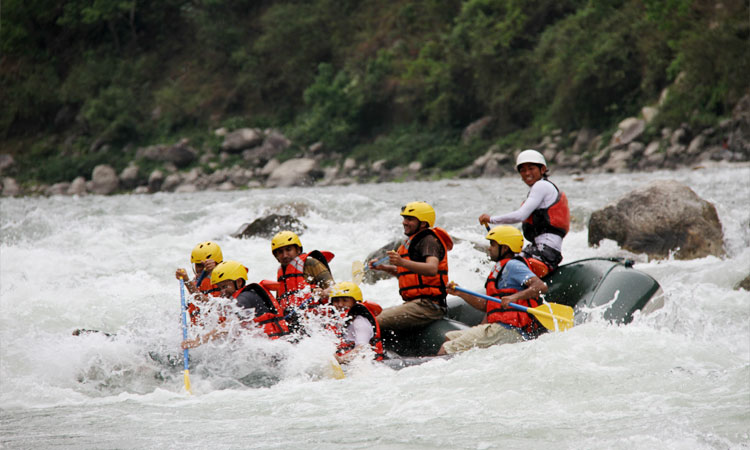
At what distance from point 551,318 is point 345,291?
142 centimetres

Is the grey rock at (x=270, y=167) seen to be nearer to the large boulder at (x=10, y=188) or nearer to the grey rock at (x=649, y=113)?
the large boulder at (x=10, y=188)

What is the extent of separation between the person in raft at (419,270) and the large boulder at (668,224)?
4309 mm

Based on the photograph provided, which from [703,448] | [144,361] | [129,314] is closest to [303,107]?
[129,314]

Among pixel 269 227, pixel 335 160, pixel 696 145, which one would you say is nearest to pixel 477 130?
pixel 335 160

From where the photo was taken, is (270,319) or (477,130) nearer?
(270,319)

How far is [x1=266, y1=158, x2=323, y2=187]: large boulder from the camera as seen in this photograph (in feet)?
102

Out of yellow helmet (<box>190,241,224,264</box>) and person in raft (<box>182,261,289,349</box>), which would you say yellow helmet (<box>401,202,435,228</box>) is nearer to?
person in raft (<box>182,261,289,349</box>)

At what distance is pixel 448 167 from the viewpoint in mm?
29203

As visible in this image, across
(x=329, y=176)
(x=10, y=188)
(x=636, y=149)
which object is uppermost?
(x=10, y=188)

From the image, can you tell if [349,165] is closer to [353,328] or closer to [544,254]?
[544,254]

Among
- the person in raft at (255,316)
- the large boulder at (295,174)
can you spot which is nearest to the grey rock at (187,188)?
the large boulder at (295,174)

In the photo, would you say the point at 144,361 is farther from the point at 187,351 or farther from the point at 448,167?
the point at 448,167

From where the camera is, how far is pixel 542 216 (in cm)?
590

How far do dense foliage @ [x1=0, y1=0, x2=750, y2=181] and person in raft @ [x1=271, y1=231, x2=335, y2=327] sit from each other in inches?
731
